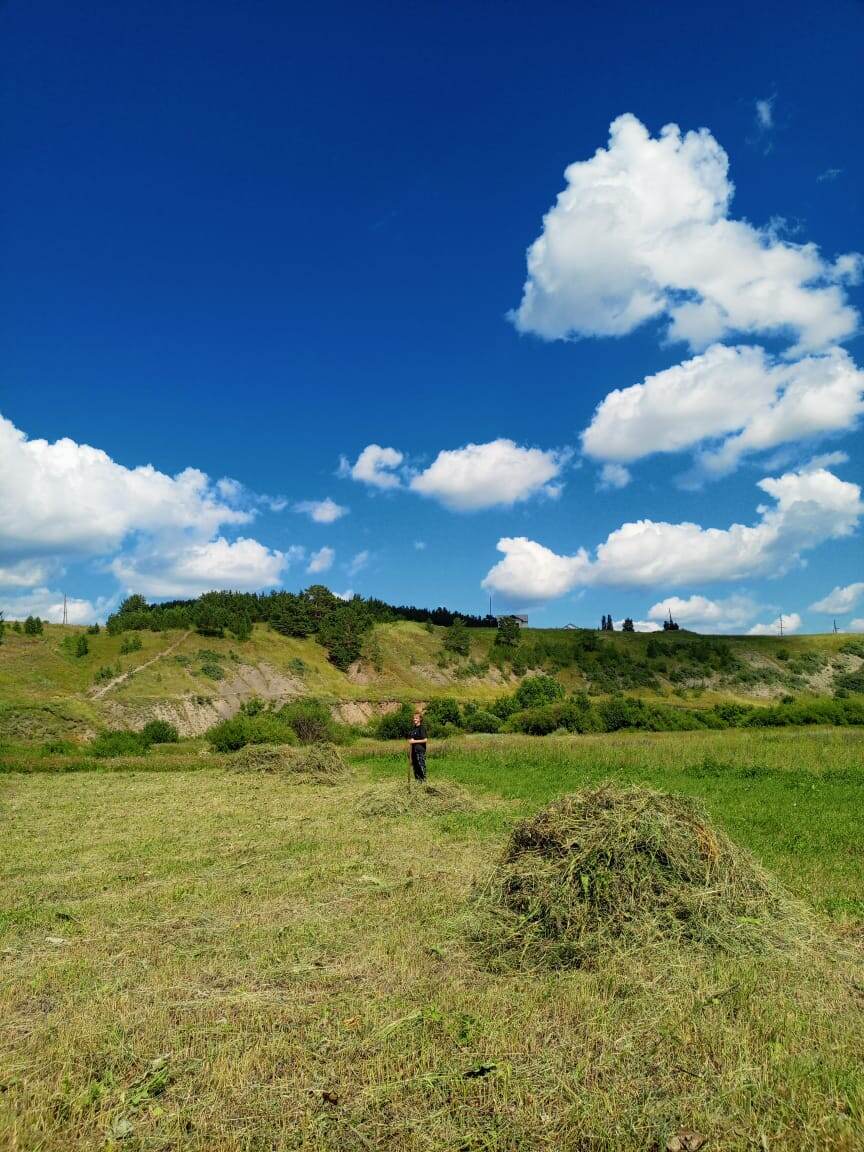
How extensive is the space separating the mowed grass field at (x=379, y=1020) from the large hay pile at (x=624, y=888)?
1.02 feet

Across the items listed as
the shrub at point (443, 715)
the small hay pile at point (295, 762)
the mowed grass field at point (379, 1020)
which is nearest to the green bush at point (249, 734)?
the small hay pile at point (295, 762)

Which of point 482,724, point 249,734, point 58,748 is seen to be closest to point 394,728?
point 482,724

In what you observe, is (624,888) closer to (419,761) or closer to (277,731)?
(419,761)

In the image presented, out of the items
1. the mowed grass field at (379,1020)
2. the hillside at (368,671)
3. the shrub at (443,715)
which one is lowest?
the shrub at (443,715)

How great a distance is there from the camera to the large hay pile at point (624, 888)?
6977mm

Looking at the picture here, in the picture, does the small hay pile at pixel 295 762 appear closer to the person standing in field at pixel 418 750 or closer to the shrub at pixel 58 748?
the person standing in field at pixel 418 750

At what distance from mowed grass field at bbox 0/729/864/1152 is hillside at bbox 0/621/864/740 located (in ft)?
109

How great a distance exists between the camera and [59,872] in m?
11.0

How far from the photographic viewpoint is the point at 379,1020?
5.47 metres

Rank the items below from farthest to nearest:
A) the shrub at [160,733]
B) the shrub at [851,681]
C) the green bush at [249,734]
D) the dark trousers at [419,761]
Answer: the shrub at [851,681]
the shrub at [160,733]
the green bush at [249,734]
the dark trousers at [419,761]

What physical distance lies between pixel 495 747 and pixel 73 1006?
90.2ft

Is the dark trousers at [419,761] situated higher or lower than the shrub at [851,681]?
higher

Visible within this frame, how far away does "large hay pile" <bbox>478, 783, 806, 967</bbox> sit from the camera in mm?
6977

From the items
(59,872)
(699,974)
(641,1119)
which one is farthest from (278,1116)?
(59,872)
